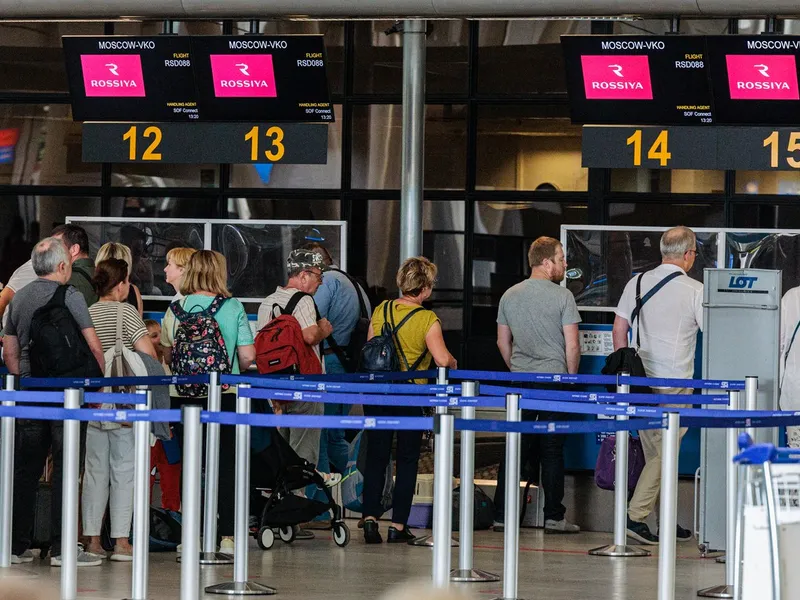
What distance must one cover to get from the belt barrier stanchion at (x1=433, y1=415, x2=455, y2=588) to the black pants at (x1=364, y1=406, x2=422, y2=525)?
2.27 m

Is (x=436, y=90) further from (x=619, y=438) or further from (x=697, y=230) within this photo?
(x=619, y=438)

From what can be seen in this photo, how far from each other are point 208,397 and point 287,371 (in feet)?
3.05

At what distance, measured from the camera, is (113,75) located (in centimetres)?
1055

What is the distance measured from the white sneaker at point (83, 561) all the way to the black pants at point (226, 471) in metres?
0.66

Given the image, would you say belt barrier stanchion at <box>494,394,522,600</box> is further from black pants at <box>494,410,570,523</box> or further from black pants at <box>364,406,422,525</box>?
black pants at <box>494,410,570,523</box>

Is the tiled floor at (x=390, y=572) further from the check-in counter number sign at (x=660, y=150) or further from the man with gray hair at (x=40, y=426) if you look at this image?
the check-in counter number sign at (x=660, y=150)

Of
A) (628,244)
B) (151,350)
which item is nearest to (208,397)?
(151,350)

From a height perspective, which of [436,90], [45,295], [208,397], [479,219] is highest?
[436,90]

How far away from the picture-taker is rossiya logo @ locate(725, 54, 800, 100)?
376 inches

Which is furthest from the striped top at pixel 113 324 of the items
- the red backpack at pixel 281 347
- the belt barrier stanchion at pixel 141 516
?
the belt barrier stanchion at pixel 141 516

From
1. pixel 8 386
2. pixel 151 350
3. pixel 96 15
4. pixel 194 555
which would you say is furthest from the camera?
pixel 96 15

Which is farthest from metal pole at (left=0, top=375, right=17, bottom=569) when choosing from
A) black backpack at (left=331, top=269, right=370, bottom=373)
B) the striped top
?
black backpack at (left=331, top=269, right=370, bottom=373)

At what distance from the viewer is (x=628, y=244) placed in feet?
34.2

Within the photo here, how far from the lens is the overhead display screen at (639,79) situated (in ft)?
32.1
